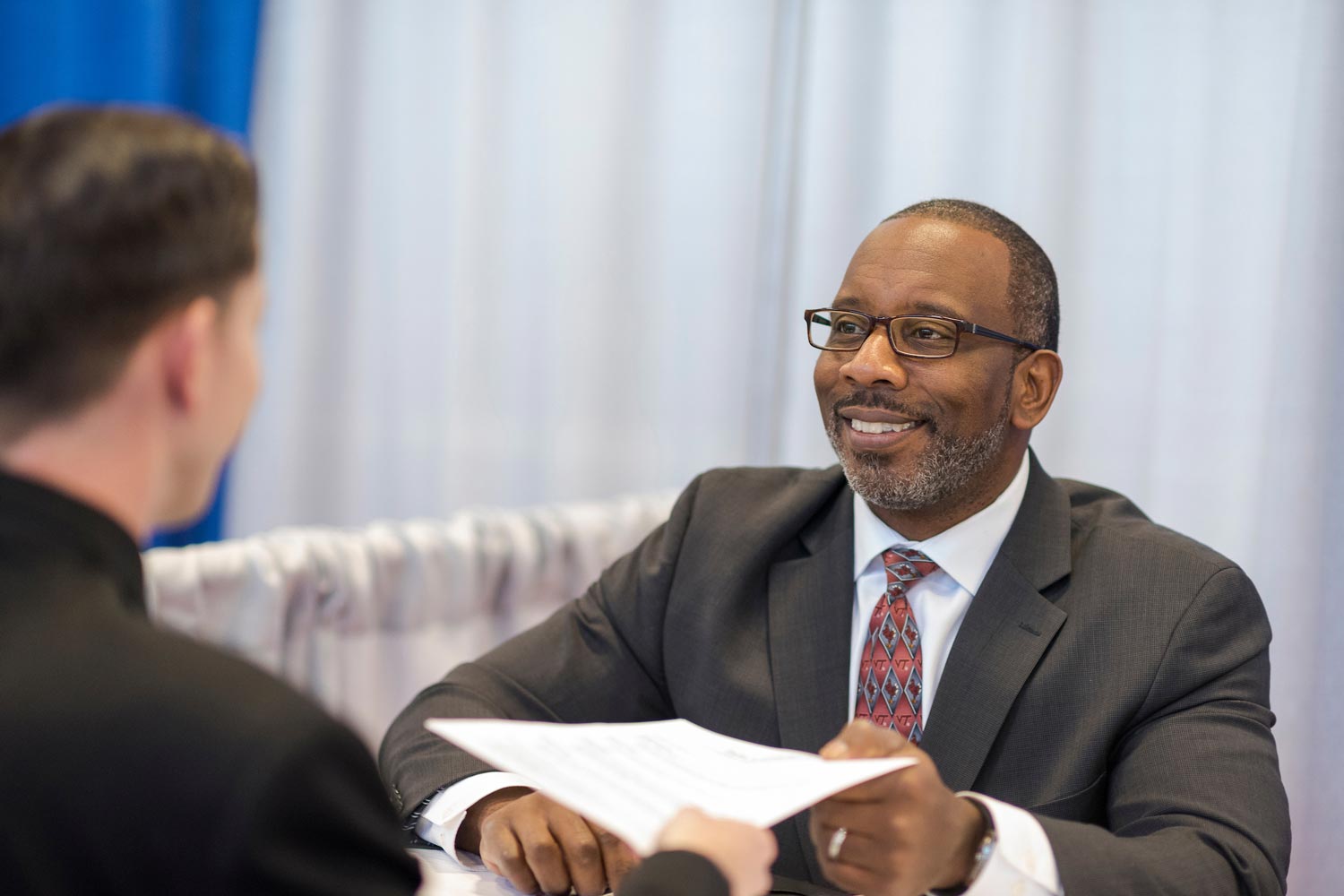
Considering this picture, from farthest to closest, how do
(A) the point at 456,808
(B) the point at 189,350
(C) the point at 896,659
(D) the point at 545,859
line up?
(C) the point at 896,659
(A) the point at 456,808
(D) the point at 545,859
(B) the point at 189,350

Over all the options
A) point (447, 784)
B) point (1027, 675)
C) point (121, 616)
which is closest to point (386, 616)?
point (447, 784)

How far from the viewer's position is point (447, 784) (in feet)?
5.50

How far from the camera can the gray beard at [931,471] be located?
6.26 ft

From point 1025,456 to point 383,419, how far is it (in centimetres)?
225

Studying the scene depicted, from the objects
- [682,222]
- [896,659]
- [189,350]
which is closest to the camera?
[189,350]

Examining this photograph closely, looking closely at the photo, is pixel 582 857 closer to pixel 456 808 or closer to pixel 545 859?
pixel 545 859

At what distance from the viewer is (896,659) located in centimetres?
184

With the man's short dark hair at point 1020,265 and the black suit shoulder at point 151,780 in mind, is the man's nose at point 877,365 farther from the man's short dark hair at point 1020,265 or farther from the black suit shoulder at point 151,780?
the black suit shoulder at point 151,780

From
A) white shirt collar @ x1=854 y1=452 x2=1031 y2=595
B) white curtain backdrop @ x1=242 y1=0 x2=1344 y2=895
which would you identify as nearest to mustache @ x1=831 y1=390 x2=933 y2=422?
white shirt collar @ x1=854 y1=452 x2=1031 y2=595

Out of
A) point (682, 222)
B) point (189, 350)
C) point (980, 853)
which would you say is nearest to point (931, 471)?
point (980, 853)

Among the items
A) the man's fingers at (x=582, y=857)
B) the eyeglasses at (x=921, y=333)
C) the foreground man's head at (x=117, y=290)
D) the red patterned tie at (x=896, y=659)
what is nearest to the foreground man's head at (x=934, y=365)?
the eyeglasses at (x=921, y=333)

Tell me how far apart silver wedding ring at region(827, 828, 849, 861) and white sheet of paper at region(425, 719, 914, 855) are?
0.09 meters

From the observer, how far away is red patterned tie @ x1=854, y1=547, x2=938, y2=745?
5.97ft

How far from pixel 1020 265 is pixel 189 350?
1.40 meters
